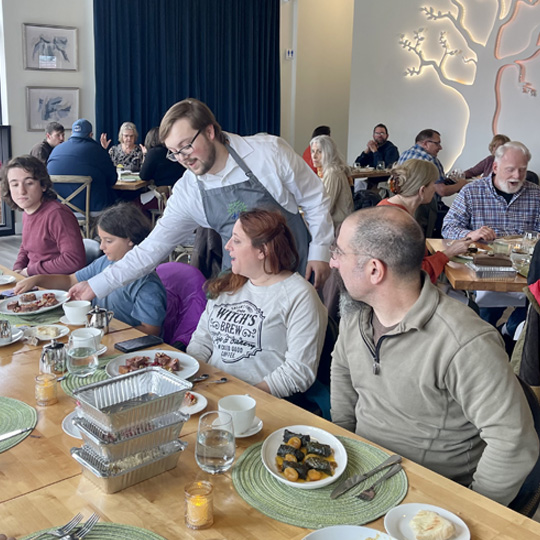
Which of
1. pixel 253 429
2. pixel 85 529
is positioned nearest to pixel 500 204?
pixel 253 429

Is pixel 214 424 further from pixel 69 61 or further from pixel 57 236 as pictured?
pixel 69 61

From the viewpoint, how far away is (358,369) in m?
1.70

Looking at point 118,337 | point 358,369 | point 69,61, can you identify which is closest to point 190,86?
point 69,61

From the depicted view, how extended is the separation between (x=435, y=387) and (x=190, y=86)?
328 inches

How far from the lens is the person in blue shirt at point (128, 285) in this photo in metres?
2.56

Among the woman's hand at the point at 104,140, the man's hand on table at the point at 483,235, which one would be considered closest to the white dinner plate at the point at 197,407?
the man's hand on table at the point at 483,235

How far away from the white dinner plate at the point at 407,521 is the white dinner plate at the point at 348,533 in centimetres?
3

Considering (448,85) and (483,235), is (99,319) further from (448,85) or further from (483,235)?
(448,85)

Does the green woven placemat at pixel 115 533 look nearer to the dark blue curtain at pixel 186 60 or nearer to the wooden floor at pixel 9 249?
the wooden floor at pixel 9 249

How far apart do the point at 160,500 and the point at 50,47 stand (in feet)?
24.6

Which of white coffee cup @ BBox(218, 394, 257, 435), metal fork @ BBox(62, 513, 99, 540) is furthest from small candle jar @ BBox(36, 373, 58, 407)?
metal fork @ BBox(62, 513, 99, 540)

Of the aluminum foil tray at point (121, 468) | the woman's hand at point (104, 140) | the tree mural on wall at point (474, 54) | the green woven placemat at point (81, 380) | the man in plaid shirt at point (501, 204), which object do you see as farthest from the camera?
the woman's hand at point (104, 140)

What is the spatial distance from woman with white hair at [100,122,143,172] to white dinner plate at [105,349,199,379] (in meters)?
5.63

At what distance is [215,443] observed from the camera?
1340mm
